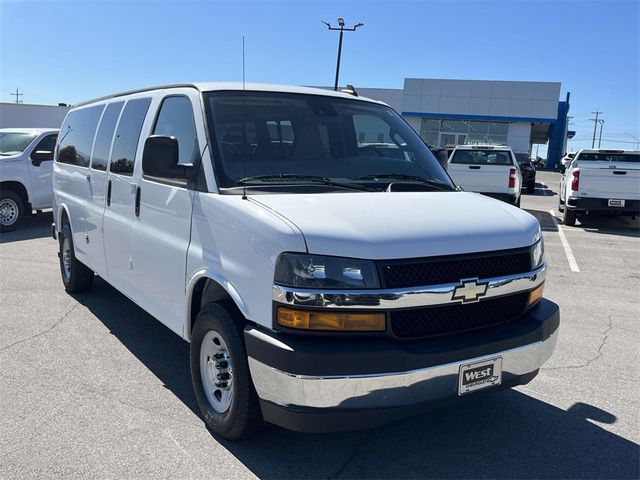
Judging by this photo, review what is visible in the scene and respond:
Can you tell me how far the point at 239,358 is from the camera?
309 cm

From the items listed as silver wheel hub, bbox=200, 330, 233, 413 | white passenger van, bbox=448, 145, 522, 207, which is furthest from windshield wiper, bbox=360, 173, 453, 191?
white passenger van, bbox=448, 145, 522, 207

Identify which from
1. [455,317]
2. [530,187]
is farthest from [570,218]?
[455,317]

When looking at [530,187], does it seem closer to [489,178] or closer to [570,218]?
[570,218]

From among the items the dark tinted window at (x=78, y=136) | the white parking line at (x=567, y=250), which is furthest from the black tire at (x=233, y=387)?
the white parking line at (x=567, y=250)

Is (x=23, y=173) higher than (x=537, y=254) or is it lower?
lower

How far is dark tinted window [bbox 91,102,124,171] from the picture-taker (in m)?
5.26

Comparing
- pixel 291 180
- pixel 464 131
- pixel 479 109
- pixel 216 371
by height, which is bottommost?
pixel 216 371

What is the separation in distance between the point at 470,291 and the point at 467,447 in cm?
105

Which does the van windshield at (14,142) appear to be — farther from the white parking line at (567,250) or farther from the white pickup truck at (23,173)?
the white parking line at (567,250)

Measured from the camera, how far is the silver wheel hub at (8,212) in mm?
10898

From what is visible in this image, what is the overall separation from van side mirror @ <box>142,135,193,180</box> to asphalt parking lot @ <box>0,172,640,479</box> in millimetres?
1572

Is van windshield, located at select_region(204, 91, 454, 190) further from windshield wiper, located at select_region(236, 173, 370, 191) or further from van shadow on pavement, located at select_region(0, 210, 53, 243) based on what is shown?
van shadow on pavement, located at select_region(0, 210, 53, 243)

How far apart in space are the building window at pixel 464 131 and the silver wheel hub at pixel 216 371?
42301mm

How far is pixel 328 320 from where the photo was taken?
9.20 feet
